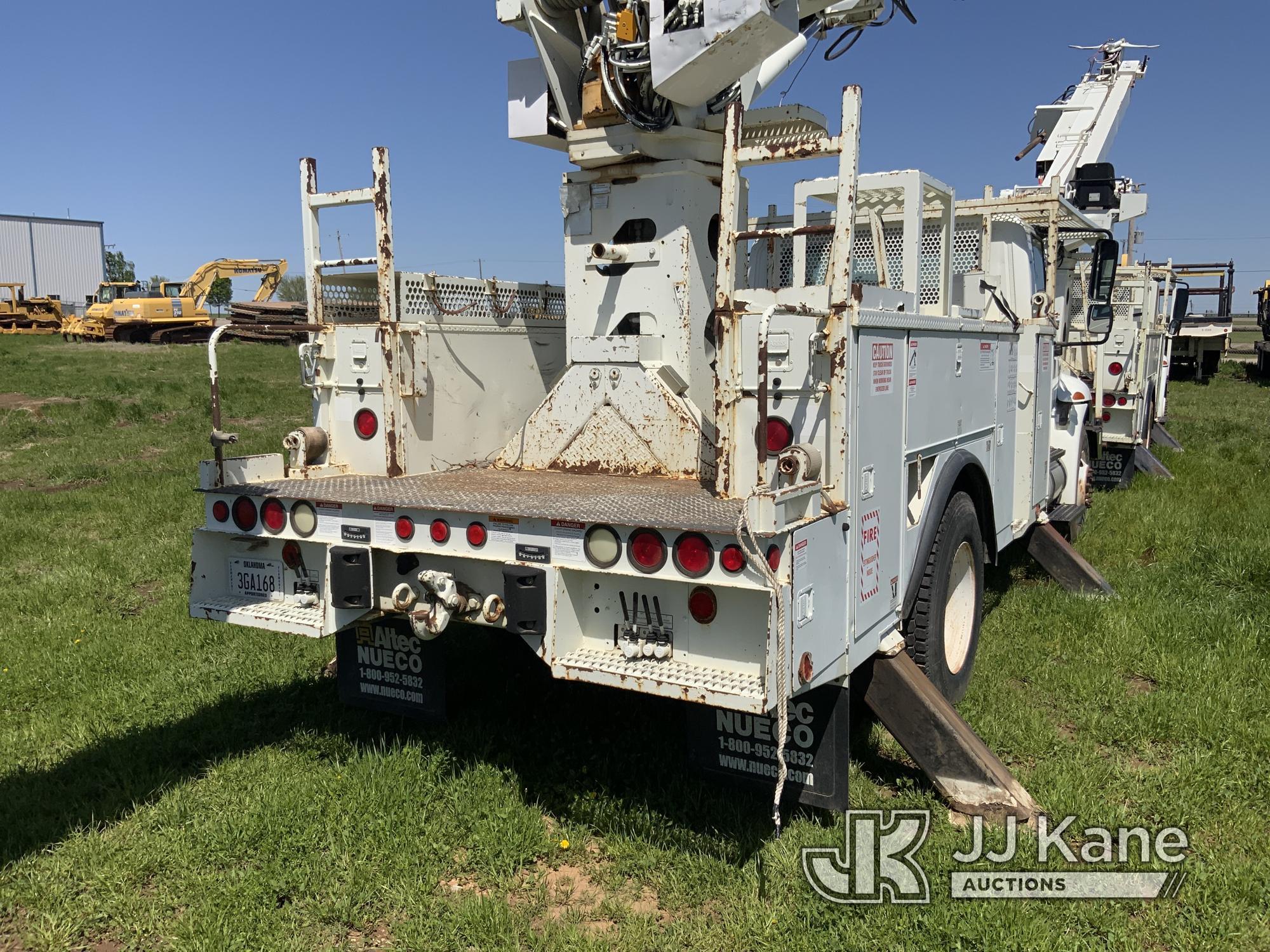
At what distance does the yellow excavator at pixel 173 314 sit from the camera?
35781 millimetres

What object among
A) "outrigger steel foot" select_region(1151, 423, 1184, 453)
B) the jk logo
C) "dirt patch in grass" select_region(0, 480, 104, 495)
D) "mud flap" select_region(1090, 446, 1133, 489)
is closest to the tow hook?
the jk logo

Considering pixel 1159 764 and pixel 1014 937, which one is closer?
pixel 1014 937

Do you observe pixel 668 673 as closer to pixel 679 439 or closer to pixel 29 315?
pixel 679 439

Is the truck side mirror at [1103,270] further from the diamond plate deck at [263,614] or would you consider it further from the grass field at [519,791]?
the diamond plate deck at [263,614]

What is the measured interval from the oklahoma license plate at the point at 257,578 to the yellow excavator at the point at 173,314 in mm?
33050

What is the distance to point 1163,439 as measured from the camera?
46.5 ft

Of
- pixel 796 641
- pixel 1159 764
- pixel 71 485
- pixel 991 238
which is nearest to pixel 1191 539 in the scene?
pixel 991 238

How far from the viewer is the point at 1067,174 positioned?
14547 millimetres

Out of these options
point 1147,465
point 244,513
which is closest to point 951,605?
point 244,513

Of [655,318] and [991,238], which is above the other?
[991,238]

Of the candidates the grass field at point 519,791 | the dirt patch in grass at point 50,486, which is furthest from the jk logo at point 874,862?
the dirt patch in grass at point 50,486

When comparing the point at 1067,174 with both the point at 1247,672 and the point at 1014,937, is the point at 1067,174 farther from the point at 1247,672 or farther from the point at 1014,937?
the point at 1014,937

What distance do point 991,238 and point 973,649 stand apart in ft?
7.73

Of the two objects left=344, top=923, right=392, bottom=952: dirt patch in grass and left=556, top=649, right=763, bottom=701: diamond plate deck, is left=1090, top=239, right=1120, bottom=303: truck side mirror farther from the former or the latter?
left=344, top=923, right=392, bottom=952: dirt patch in grass
